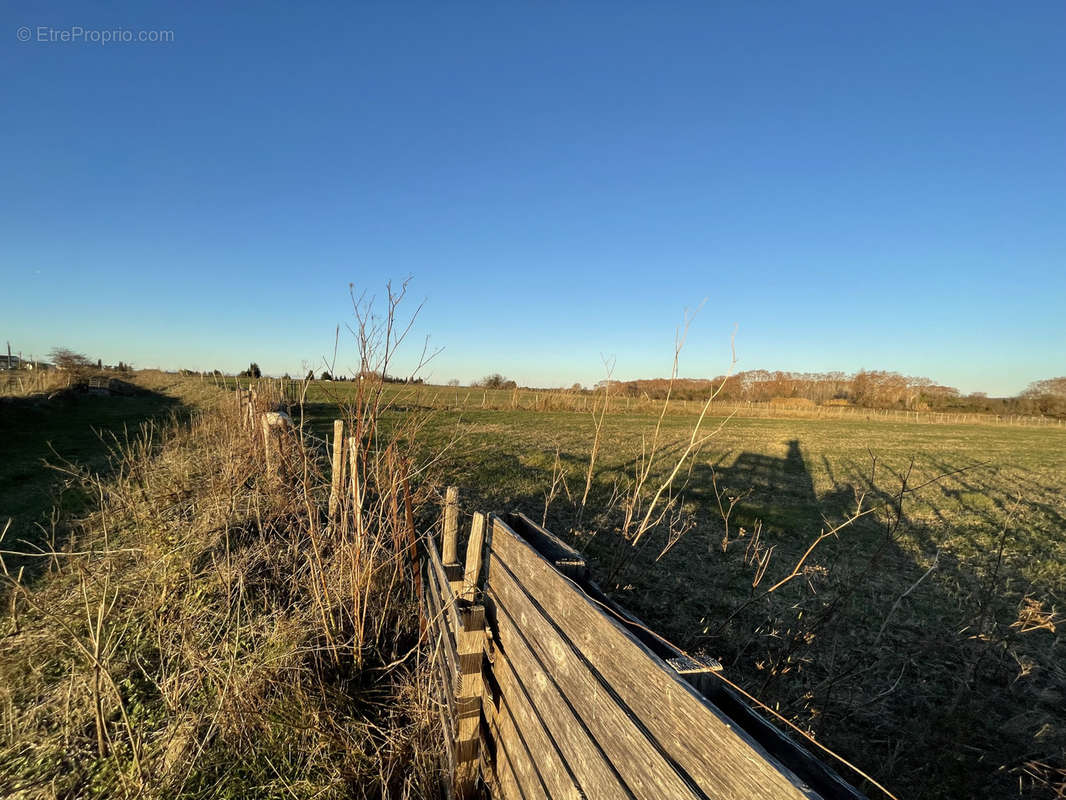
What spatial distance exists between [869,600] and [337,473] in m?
5.34

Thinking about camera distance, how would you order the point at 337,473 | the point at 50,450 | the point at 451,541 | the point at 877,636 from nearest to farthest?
the point at 451,541
the point at 877,636
the point at 337,473
the point at 50,450

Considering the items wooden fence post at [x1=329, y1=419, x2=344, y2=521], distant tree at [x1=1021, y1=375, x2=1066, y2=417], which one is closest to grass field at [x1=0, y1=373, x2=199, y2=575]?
wooden fence post at [x1=329, y1=419, x2=344, y2=521]

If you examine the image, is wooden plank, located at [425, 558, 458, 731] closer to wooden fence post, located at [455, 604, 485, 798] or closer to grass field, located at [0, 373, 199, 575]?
wooden fence post, located at [455, 604, 485, 798]

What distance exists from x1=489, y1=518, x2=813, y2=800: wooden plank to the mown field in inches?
49.4

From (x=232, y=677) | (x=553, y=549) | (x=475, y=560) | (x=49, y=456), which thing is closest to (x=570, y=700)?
(x=553, y=549)

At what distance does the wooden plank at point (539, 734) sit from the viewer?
4.80 ft

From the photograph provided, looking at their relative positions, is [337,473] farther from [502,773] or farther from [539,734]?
[539,734]

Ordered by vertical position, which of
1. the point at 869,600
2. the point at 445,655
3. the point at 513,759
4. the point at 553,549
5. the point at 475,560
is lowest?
the point at 869,600

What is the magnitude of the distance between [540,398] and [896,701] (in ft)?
99.8

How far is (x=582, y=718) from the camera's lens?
1422 mm

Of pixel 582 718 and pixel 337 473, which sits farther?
pixel 337 473

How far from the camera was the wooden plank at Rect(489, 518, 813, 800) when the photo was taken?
0.82 meters

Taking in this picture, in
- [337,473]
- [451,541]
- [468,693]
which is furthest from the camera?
[337,473]

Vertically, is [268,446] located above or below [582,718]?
above
